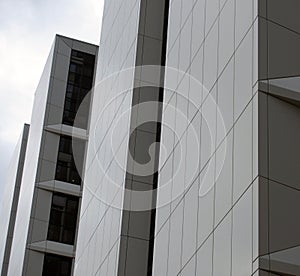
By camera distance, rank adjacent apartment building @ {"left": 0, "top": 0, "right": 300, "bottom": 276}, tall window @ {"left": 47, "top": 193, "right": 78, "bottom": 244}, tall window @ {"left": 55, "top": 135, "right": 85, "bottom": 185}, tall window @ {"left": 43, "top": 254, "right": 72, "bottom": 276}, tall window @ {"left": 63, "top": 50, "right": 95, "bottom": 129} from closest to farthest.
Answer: adjacent apartment building @ {"left": 0, "top": 0, "right": 300, "bottom": 276} → tall window @ {"left": 43, "top": 254, "right": 72, "bottom": 276} → tall window @ {"left": 47, "top": 193, "right": 78, "bottom": 244} → tall window @ {"left": 55, "top": 135, "right": 85, "bottom": 185} → tall window @ {"left": 63, "top": 50, "right": 95, "bottom": 129}

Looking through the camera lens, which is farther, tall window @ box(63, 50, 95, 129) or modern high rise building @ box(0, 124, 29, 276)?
modern high rise building @ box(0, 124, 29, 276)

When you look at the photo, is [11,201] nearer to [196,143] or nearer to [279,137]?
[196,143]

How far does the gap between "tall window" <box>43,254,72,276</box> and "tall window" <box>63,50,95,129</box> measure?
947 centimetres

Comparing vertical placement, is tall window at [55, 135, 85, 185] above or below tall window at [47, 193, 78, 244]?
above

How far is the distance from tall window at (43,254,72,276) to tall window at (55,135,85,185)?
17.2 ft

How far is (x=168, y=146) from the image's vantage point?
25.9 meters

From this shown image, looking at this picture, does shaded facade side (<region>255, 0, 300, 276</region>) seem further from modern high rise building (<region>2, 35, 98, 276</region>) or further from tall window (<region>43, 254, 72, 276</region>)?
tall window (<region>43, 254, 72, 276</region>)

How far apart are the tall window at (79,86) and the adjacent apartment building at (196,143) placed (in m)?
15.8

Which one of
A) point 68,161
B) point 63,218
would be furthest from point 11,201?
point 63,218

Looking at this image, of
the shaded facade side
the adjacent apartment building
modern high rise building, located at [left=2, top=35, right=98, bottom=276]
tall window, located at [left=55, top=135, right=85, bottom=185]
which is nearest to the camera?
the shaded facade side

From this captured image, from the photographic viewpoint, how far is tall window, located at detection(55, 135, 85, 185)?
55844 millimetres

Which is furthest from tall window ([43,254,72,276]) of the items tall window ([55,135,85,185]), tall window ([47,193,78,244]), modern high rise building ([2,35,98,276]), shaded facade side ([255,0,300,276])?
shaded facade side ([255,0,300,276])

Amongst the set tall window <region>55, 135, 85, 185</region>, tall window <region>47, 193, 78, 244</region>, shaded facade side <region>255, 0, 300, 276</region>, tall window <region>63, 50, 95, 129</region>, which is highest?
tall window <region>63, 50, 95, 129</region>

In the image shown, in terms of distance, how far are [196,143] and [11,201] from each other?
4573 centimetres
